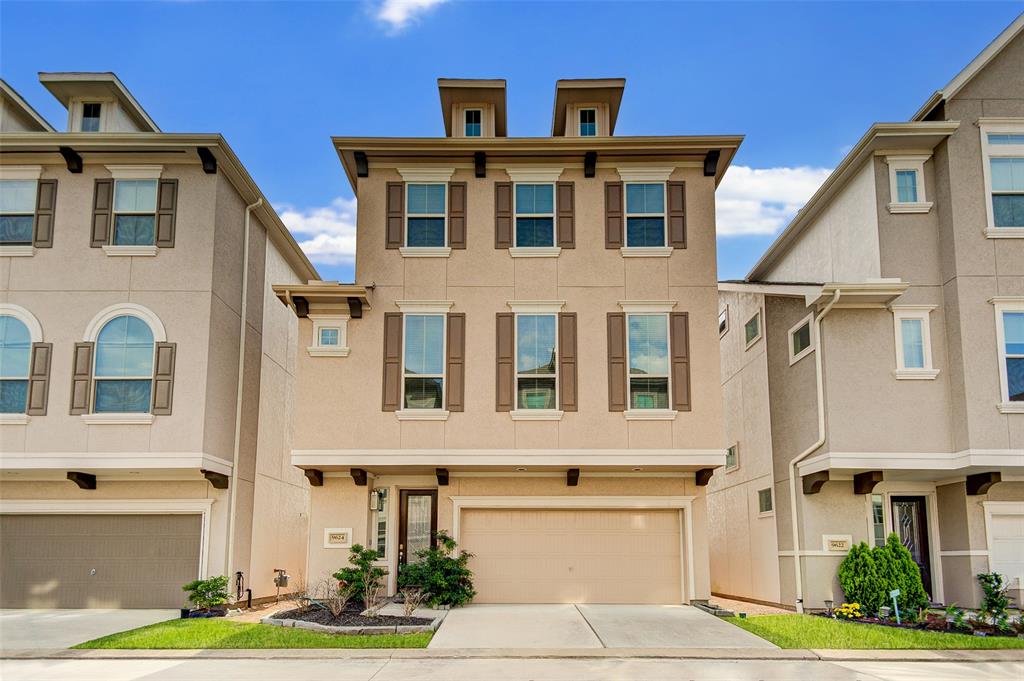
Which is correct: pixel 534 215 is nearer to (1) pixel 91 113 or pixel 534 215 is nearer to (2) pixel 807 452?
(2) pixel 807 452

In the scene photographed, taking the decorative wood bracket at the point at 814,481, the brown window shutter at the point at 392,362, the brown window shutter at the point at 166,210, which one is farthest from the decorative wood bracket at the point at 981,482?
the brown window shutter at the point at 166,210

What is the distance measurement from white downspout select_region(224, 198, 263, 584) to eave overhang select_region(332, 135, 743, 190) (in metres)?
2.93

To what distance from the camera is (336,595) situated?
47.0 feet

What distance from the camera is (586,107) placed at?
17719 millimetres

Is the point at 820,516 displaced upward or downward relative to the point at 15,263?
downward

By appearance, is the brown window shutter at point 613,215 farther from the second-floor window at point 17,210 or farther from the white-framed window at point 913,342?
the second-floor window at point 17,210

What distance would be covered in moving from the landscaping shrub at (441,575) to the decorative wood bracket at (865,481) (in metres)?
7.04

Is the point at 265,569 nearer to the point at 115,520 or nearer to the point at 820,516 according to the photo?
the point at 115,520

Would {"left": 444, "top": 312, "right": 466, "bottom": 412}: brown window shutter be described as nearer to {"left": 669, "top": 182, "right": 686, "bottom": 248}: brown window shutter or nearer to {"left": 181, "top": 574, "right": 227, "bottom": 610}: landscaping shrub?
{"left": 669, "top": 182, "right": 686, "bottom": 248}: brown window shutter

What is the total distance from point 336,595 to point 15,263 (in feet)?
28.3

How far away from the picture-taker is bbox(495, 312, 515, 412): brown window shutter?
15859mm

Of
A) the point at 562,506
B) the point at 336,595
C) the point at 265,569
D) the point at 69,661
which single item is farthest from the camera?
the point at 265,569

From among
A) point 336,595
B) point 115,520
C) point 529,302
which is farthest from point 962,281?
point 115,520

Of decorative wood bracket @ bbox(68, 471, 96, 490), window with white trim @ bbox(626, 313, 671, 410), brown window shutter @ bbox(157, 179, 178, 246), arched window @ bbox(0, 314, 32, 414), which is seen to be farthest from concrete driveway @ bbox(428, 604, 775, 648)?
arched window @ bbox(0, 314, 32, 414)
